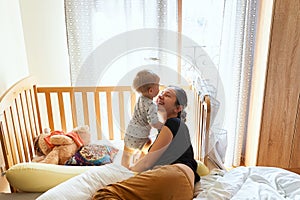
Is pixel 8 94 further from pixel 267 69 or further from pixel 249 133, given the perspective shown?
pixel 249 133

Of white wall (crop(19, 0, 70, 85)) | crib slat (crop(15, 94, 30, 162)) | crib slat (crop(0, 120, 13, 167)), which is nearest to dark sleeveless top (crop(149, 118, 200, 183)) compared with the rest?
crib slat (crop(0, 120, 13, 167))

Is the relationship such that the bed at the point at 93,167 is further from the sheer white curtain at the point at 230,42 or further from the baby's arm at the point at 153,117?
the sheer white curtain at the point at 230,42

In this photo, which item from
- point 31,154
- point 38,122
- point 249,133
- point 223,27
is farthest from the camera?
point 249,133

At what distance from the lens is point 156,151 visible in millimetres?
1332

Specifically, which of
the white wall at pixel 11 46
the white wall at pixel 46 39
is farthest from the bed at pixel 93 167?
the white wall at pixel 46 39

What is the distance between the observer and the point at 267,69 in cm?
211

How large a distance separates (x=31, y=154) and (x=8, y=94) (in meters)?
0.51

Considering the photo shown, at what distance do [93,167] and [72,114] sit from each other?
1.68 feet

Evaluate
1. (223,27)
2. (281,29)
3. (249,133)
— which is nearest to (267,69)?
(281,29)

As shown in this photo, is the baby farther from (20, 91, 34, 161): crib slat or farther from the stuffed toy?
(20, 91, 34, 161): crib slat

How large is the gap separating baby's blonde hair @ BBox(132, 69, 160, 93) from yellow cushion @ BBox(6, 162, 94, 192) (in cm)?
64

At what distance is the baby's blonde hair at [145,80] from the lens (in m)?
1.20

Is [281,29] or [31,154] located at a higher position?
[281,29]

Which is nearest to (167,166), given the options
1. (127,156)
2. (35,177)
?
(127,156)
